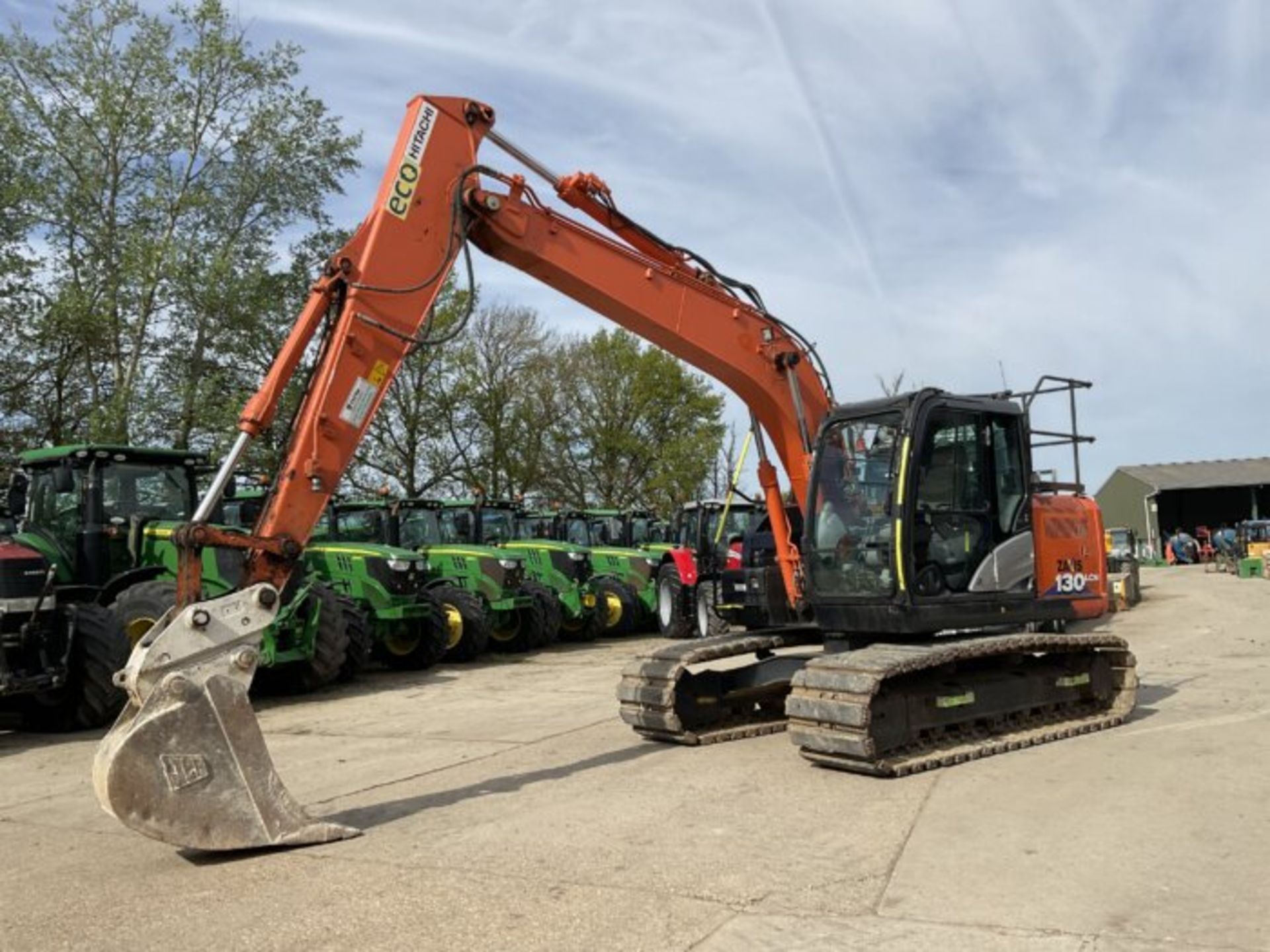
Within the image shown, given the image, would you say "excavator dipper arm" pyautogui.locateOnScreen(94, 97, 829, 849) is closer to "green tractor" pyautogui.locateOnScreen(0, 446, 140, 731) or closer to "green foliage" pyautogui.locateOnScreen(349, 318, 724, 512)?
"green tractor" pyautogui.locateOnScreen(0, 446, 140, 731)

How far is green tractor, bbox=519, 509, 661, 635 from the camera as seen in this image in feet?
67.2

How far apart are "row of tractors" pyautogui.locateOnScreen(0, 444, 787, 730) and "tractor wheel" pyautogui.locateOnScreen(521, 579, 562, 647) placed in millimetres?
37

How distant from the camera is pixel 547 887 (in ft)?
16.3

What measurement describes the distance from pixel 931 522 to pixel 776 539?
1.53 meters

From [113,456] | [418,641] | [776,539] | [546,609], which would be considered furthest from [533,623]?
[776,539]

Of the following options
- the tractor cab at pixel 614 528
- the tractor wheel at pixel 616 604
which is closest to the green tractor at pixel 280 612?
the tractor wheel at pixel 616 604

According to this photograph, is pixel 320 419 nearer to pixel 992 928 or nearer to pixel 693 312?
pixel 693 312

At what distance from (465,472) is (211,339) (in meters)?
13.2

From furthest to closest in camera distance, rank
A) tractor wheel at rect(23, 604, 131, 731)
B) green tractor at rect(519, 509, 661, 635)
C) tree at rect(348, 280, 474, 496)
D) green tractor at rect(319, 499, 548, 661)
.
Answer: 1. tree at rect(348, 280, 474, 496)
2. green tractor at rect(519, 509, 661, 635)
3. green tractor at rect(319, 499, 548, 661)
4. tractor wheel at rect(23, 604, 131, 731)

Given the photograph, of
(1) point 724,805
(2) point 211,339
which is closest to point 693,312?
(1) point 724,805

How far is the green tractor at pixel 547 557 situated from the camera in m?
19.0

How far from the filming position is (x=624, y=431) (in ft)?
143

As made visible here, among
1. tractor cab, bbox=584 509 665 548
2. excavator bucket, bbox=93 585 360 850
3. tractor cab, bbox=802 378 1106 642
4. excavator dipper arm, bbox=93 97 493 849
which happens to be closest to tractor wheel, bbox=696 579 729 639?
tractor cab, bbox=584 509 665 548

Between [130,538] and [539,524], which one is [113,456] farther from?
[539,524]
